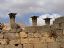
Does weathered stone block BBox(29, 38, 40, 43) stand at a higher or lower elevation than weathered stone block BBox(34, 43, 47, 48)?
higher

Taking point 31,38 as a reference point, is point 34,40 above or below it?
below

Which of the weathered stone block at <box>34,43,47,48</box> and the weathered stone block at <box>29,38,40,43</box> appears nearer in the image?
the weathered stone block at <box>34,43,47,48</box>

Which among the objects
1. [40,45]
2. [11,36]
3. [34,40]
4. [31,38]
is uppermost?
[11,36]

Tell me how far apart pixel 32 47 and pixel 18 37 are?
0.89 metres

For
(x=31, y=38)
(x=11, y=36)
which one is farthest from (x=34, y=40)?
(x=11, y=36)

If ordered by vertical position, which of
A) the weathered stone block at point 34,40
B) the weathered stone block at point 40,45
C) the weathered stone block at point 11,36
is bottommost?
the weathered stone block at point 40,45

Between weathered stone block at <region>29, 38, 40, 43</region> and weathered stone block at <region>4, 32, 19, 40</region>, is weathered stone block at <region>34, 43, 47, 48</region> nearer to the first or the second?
weathered stone block at <region>29, 38, 40, 43</region>

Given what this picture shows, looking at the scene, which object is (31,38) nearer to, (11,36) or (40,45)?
(40,45)

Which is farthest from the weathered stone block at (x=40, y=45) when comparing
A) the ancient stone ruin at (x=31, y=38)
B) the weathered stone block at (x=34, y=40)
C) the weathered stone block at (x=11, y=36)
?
the weathered stone block at (x=11, y=36)

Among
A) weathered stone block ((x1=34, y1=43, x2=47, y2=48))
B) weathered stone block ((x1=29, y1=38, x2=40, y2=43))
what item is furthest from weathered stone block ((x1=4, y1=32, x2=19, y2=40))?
weathered stone block ((x1=34, y1=43, x2=47, y2=48))

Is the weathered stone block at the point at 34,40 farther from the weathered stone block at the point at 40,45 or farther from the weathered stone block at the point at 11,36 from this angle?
the weathered stone block at the point at 11,36

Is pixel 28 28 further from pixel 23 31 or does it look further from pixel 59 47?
pixel 59 47

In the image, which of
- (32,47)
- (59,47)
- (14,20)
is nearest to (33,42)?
(32,47)

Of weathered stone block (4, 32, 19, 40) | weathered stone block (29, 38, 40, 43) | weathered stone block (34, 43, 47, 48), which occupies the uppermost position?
weathered stone block (4, 32, 19, 40)
